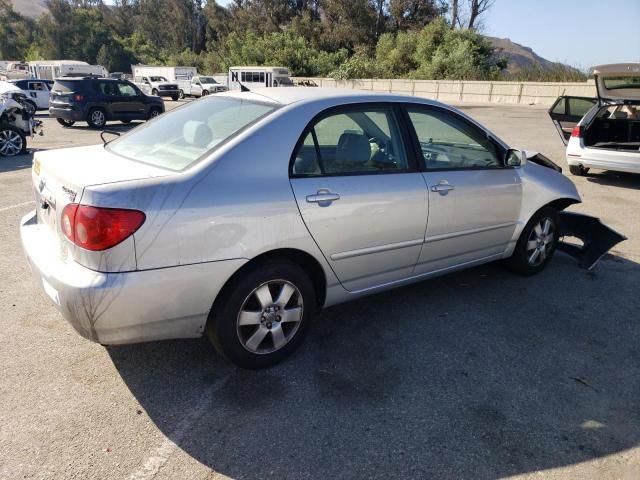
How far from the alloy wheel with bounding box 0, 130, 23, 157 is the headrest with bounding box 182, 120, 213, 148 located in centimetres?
931

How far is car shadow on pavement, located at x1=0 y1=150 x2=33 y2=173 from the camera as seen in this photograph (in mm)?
9391

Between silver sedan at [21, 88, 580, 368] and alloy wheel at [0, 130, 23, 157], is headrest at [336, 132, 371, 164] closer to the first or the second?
silver sedan at [21, 88, 580, 368]

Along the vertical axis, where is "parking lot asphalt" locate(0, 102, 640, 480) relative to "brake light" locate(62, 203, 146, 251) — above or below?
below

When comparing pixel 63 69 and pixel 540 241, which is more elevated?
pixel 63 69

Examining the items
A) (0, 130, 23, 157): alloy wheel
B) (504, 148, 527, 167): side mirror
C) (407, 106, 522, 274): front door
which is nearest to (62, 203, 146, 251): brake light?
(407, 106, 522, 274): front door

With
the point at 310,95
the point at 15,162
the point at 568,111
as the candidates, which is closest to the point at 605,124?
the point at 568,111

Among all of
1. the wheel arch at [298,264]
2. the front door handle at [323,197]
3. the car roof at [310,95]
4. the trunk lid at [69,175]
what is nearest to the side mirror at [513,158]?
the car roof at [310,95]

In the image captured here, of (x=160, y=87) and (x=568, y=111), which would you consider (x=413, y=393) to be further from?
(x=160, y=87)

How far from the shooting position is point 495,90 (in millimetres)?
31844

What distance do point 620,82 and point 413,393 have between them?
757cm

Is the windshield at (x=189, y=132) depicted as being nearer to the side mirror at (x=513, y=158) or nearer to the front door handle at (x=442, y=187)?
the front door handle at (x=442, y=187)

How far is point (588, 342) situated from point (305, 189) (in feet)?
7.71

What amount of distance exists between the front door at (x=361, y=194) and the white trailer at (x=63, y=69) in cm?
3581

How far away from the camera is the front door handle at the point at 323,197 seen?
2.96 meters
